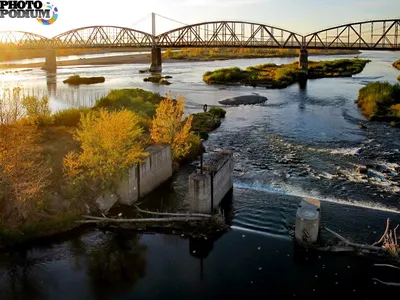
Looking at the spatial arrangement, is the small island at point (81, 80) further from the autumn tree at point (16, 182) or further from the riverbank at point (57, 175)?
the autumn tree at point (16, 182)

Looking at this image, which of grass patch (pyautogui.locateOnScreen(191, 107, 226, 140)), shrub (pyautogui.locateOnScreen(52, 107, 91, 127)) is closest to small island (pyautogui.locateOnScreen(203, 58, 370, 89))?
grass patch (pyautogui.locateOnScreen(191, 107, 226, 140))

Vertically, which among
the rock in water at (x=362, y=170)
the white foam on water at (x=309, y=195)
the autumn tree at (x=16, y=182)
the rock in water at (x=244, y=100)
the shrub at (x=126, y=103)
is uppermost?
the shrub at (x=126, y=103)

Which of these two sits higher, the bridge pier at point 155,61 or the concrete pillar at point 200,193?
the bridge pier at point 155,61

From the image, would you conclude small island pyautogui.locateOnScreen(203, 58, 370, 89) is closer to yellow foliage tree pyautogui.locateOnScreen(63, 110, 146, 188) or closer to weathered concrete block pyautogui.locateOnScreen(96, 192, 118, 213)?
yellow foliage tree pyautogui.locateOnScreen(63, 110, 146, 188)

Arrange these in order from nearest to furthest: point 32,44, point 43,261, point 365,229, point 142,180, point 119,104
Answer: point 43,261 → point 365,229 → point 142,180 → point 119,104 → point 32,44

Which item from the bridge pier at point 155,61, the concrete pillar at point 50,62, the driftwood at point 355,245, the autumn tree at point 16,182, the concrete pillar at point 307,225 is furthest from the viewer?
the concrete pillar at point 50,62

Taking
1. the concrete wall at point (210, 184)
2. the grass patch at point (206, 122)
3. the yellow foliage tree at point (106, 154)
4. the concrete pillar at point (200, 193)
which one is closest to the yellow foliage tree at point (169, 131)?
the concrete wall at point (210, 184)

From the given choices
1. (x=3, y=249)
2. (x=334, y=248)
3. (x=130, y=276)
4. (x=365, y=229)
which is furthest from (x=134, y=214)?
(x=365, y=229)

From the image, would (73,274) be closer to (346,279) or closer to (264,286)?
(264,286)
